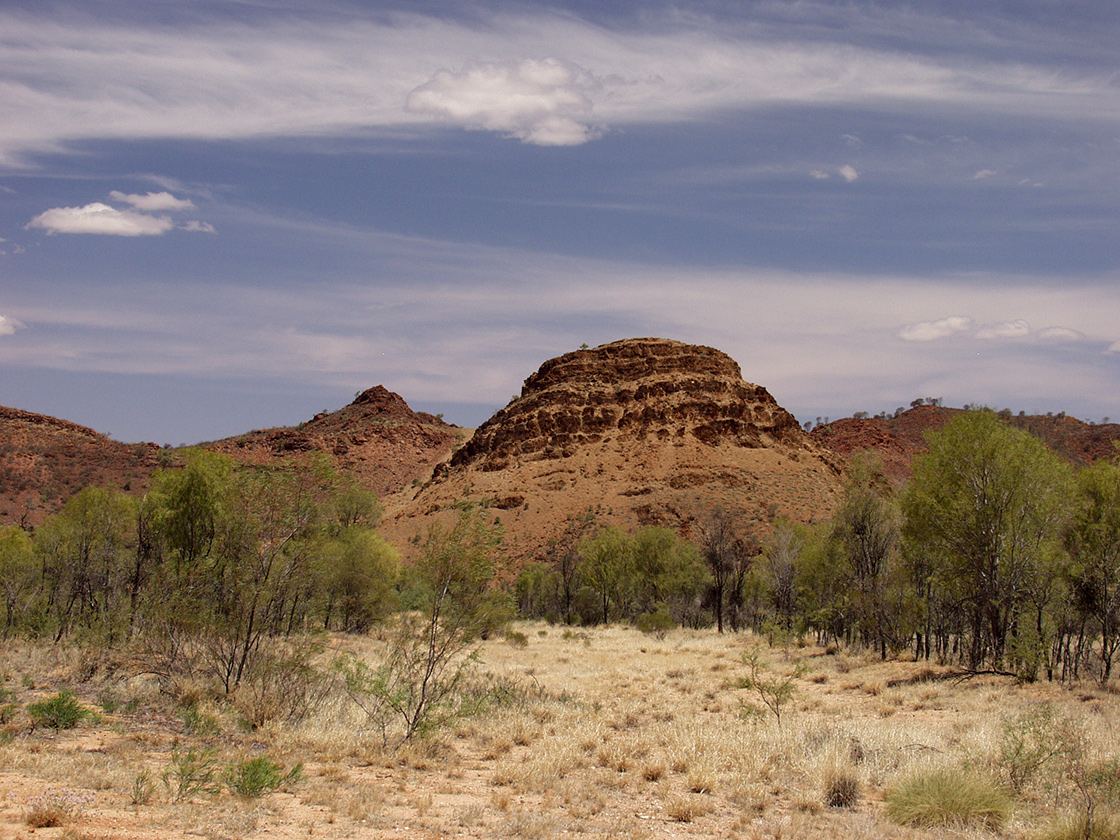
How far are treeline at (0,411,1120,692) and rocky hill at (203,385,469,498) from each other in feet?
189

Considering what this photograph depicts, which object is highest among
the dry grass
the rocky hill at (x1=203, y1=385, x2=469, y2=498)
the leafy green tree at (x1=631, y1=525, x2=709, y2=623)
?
the rocky hill at (x1=203, y1=385, x2=469, y2=498)

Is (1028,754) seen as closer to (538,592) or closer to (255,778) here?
(255,778)

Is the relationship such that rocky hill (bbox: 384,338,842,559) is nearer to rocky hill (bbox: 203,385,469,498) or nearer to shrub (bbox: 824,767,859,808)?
rocky hill (bbox: 203,385,469,498)

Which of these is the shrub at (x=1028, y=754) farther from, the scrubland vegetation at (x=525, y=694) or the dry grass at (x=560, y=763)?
the dry grass at (x=560, y=763)

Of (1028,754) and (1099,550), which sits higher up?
(1099,550)

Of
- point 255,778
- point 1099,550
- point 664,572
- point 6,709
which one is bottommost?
point 664,572

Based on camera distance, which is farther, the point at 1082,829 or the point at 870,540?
the point at 870,540

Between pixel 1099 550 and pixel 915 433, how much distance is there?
96.1 m

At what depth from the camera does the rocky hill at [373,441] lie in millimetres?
93312

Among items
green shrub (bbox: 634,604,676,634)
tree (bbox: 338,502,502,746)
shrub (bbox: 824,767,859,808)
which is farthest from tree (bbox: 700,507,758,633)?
shrub (bbox: 824,767,859,808)

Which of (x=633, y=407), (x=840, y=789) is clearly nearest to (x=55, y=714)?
(x=840, y=789)

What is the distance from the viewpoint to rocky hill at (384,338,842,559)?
2493 inches

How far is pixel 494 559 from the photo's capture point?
19.7 meters

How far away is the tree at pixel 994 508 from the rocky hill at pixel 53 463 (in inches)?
2161
